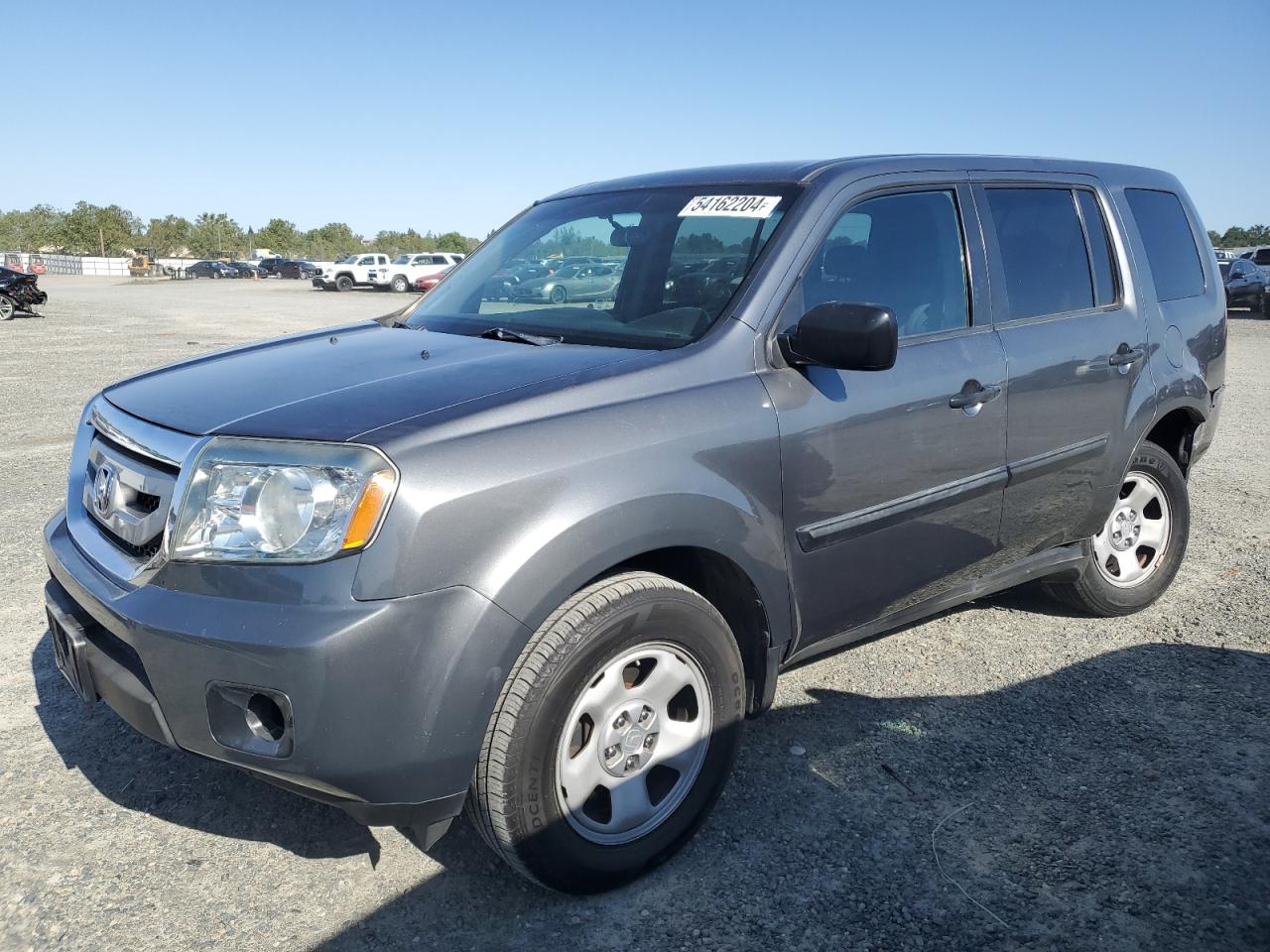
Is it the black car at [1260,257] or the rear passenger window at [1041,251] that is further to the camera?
the black car at [1260,257]

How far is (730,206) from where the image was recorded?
129 inches

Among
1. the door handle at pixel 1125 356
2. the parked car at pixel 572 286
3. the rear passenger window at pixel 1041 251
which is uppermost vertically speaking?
the rear passenger window at pixel 1041 251

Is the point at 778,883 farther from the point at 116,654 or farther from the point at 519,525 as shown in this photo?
the point at 116,654


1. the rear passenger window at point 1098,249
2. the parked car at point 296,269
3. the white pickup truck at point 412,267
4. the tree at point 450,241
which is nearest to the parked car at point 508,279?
the rear passenger window at point 1098,249

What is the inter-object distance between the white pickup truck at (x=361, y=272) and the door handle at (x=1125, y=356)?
42495mm

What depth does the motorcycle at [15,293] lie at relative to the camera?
76.6ft

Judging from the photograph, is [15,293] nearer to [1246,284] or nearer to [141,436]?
[141,436]

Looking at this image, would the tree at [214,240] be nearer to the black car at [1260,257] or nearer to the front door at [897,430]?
Result: the black car at [1260,257]

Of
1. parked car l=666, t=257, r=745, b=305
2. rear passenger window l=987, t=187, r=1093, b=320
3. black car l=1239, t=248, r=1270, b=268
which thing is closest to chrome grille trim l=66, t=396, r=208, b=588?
parked car l=666, t=257, r=745, b=305

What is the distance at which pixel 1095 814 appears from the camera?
2.98m

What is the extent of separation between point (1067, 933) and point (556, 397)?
5.87ft

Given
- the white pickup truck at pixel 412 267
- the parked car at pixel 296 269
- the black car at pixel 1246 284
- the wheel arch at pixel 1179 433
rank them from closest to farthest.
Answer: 1. the wheel arch at pixel 1179 433
2. the black car at pixel 1246 284
3. the white pickup truck at pixel 412 267
4. the parked car at pixel 296 269

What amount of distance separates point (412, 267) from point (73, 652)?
4352 cm

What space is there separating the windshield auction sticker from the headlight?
5.08ft
